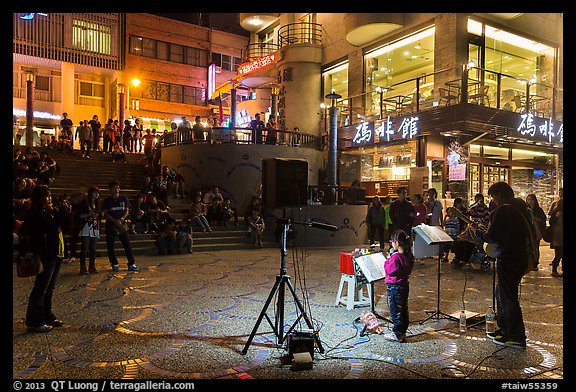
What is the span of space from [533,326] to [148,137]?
68.9 feet

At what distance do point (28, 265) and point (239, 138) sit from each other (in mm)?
15195

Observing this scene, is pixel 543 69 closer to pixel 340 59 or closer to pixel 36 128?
pixel 340 59

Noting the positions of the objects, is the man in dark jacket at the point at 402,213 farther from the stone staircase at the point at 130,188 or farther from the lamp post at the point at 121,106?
the lamp post at the point at 121,106

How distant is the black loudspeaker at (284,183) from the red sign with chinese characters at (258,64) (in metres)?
22.4

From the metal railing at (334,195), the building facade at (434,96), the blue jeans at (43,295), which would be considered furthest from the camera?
the building facade at (434,96)

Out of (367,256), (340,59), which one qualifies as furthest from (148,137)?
(367,256)

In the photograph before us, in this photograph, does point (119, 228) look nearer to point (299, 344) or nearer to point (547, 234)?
point (299, 344)

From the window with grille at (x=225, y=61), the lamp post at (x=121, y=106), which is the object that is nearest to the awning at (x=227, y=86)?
the window with grille at (x=225, y=61)

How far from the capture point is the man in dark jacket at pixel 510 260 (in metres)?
5.14

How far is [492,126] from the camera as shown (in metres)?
16.7

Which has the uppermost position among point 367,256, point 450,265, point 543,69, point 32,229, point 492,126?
point 543,69

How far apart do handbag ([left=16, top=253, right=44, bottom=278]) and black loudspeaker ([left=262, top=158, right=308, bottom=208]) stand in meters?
2.99

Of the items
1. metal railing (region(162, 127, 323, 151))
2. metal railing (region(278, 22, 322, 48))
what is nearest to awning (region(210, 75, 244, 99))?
metal railing (region(278, 22, 322, 48))

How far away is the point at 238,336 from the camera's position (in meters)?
5.37
